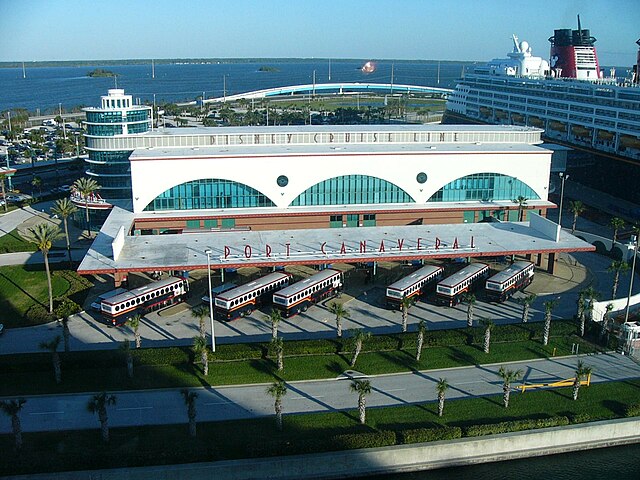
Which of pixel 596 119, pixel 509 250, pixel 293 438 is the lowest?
pixel 293 438

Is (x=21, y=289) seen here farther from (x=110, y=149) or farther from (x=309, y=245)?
(x=309, y=245)

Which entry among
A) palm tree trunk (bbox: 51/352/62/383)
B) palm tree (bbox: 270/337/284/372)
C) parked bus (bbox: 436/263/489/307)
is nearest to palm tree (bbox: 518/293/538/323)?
parked bus (bbox: 436/263/489/307)

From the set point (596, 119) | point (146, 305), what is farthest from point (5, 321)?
point (596, 119)

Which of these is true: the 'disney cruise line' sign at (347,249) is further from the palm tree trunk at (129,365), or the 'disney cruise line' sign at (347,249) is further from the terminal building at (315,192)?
the palm tree trunk at (129,365)

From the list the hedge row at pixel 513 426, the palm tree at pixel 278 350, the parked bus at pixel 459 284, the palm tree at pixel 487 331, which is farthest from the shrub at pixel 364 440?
the parked bus at pixel 459 284

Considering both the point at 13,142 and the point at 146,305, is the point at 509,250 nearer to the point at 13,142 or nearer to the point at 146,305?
the point at 146,305
